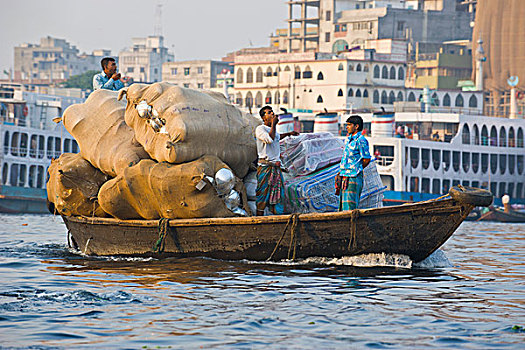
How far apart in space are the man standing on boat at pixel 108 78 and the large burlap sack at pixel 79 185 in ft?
4.12

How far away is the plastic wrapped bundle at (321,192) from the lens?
10861 millimetres

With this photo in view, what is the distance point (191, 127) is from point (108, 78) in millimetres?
3118

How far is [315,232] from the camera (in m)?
9.78

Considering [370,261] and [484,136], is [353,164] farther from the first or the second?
[484,136]

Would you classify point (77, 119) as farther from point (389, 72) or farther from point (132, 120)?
point (389, 72)

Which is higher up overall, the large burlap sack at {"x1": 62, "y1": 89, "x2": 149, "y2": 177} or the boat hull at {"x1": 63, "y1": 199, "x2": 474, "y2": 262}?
the large burlap sack at {"x1": 62, "y1": 89, "x2": 149, "y2": 177}

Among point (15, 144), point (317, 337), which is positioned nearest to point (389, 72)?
point (15, 144)

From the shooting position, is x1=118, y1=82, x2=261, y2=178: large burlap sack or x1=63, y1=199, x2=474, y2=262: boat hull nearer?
x1=63, y1=199, x2=474, y2=262: boat hull

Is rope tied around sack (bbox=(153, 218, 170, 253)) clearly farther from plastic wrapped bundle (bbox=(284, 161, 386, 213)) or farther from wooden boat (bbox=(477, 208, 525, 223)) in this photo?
wooden boat (bbox=(477, 208, 525, 223))

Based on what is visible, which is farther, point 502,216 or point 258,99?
point 258,99

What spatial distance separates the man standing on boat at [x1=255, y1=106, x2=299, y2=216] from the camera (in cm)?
1050

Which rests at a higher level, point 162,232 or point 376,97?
point 376,97

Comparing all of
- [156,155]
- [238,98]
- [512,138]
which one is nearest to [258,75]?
[238,98]

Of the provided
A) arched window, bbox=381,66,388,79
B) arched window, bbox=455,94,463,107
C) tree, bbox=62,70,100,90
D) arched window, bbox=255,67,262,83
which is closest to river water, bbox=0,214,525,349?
arched window, bbox=381,66,388,79
